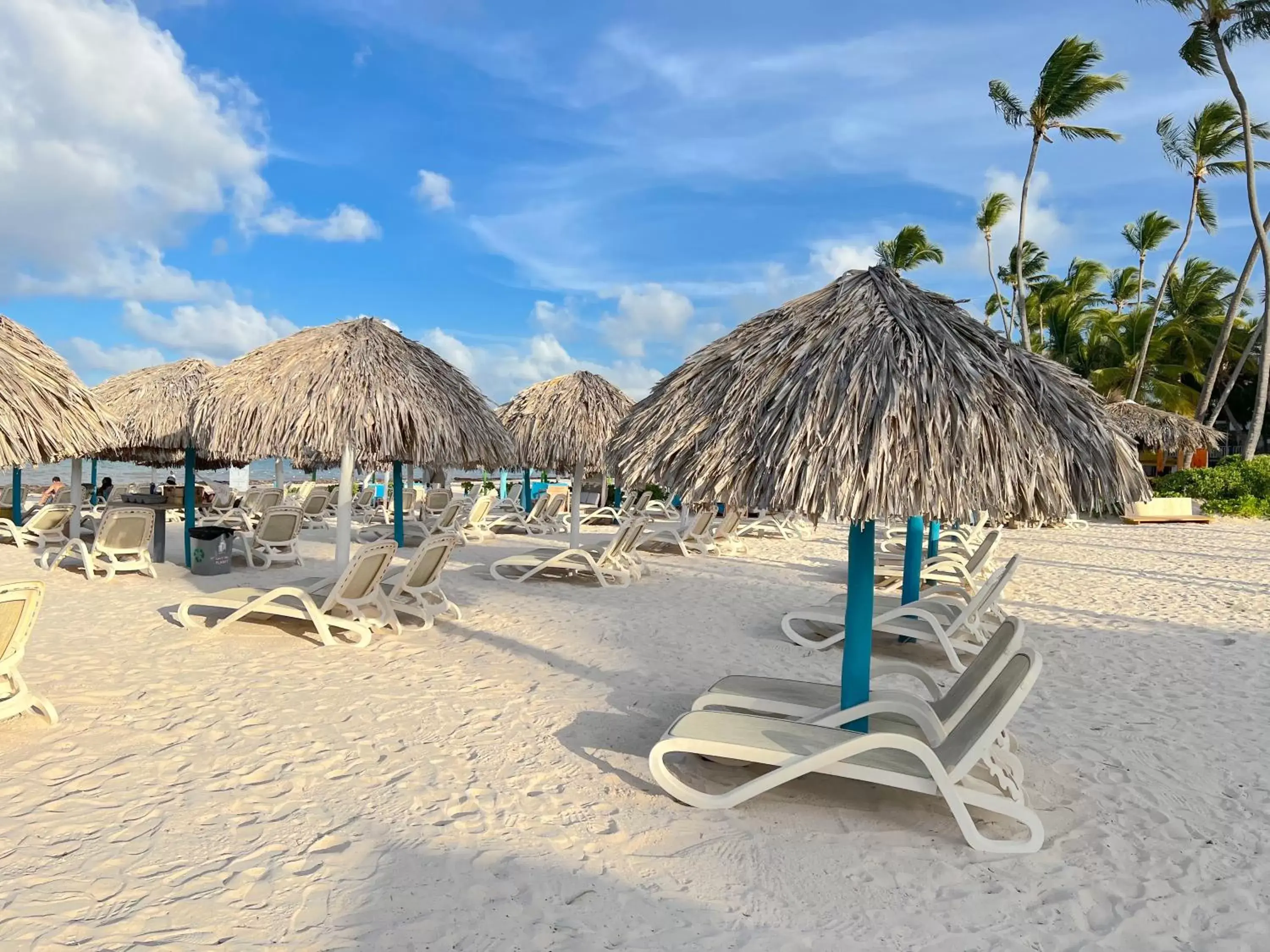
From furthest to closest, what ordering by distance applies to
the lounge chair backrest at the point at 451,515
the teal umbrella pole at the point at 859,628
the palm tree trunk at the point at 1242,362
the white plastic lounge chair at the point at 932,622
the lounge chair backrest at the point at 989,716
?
the palm tree trunk at the point at 1242,362 → the lounge chair backrest at the point at 451,515 → the white plastic lounge chair at the point at 932,622 → the teal umbrella pole at the point at 859,628 → the lounge chair backrest at the point at 989,716

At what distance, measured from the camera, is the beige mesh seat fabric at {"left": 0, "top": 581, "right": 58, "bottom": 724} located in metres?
3.74

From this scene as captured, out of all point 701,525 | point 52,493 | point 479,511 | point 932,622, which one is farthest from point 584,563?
point 52,493

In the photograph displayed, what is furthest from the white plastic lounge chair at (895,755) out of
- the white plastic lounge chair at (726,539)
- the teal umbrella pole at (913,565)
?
the white plastic lounge chair at (726,539)

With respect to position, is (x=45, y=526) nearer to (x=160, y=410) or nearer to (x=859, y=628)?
(x=160, y=410)

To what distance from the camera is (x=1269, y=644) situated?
6.71 metres

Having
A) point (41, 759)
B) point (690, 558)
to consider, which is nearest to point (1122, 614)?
point (690, 558)

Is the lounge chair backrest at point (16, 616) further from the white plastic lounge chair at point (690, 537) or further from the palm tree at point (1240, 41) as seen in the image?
the palm tree at point (1240, 41)

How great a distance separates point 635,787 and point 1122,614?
672 centimetres

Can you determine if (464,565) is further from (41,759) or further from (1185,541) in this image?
(1185,541)

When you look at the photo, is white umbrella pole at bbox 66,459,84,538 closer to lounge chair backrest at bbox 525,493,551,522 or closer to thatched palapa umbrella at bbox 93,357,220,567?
thatched palapa umbrella at bbox 93,357,220,567

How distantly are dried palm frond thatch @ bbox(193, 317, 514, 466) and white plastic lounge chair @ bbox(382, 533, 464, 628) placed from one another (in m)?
1.45

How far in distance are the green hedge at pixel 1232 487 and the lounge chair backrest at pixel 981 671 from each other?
21.2 metres

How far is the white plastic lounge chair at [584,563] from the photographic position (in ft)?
30.2

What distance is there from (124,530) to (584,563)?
17.5 feet
